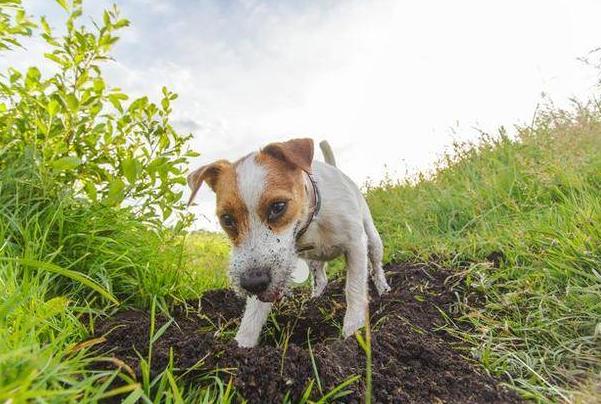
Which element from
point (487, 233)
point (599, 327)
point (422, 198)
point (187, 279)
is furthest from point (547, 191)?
point (187, 279)

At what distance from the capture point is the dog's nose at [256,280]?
254 cm

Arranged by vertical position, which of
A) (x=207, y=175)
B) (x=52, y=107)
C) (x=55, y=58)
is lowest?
(x=207, y=175)

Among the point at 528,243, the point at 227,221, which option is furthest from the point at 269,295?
the point at 528,243

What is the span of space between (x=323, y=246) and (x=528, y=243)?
147 cm

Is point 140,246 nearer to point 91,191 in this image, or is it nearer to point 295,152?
point 91,191

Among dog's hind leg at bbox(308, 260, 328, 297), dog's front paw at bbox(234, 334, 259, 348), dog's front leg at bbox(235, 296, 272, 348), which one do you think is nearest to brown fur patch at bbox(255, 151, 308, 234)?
dog's front leg at bbox(235, 296, 272, 348)

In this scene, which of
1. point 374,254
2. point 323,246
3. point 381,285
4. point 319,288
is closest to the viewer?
point 323,246

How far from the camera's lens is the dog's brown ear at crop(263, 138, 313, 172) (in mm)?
2928

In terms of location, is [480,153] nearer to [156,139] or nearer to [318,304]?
[318,304]

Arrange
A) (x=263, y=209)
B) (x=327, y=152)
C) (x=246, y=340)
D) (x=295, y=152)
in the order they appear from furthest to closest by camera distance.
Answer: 1. (x=327, y=152)
2. (x=295, y=152)
3. (x=246, y=340)
4. (x=263, y=209)

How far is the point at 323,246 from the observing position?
3357 millimetres

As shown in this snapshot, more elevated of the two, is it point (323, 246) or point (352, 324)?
point (323, 246)

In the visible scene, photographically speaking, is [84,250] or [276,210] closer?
[276,210]

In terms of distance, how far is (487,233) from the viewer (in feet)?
13.6
